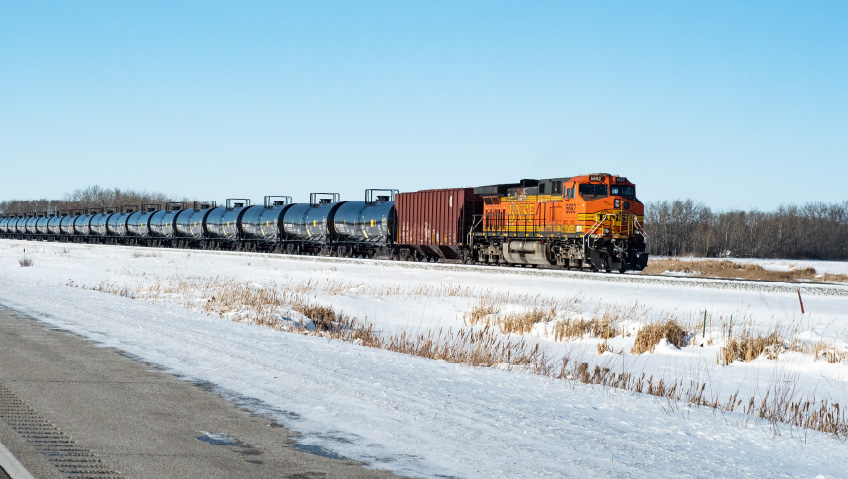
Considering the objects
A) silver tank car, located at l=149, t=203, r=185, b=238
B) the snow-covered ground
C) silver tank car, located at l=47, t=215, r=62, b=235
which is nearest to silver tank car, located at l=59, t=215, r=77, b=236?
silver tank car, located at l=47, t=215, r=62, b=235

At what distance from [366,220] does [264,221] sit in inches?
426

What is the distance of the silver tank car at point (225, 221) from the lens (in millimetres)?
51816

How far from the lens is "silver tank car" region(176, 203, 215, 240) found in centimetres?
5561

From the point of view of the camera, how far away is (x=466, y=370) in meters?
9.73

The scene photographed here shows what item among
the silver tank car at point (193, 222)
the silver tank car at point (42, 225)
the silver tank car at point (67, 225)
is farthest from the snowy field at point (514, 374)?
the silver tank car at point (42, 225)

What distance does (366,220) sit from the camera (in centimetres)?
4088

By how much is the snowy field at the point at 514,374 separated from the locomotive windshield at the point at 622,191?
14.8ft

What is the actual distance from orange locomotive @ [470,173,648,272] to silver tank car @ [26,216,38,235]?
73.0m

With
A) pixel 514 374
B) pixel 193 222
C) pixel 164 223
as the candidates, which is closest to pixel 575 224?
pixel 514 374

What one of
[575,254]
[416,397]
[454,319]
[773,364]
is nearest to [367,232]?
[575,254]

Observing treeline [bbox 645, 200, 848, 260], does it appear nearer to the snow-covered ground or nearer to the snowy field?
the snow-covered ground

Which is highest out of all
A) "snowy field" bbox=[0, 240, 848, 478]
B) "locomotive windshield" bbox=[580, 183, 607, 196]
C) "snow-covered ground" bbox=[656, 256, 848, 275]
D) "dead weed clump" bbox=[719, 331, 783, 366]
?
"locomotive windshield" bbox=[580, 183, 607, 196]

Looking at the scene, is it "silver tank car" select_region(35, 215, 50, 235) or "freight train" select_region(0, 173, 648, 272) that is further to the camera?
"silver tank car" select_region(35, 215, 50, 235)

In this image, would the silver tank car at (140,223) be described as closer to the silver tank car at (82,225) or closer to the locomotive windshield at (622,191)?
the silver tank car at (82,225)
